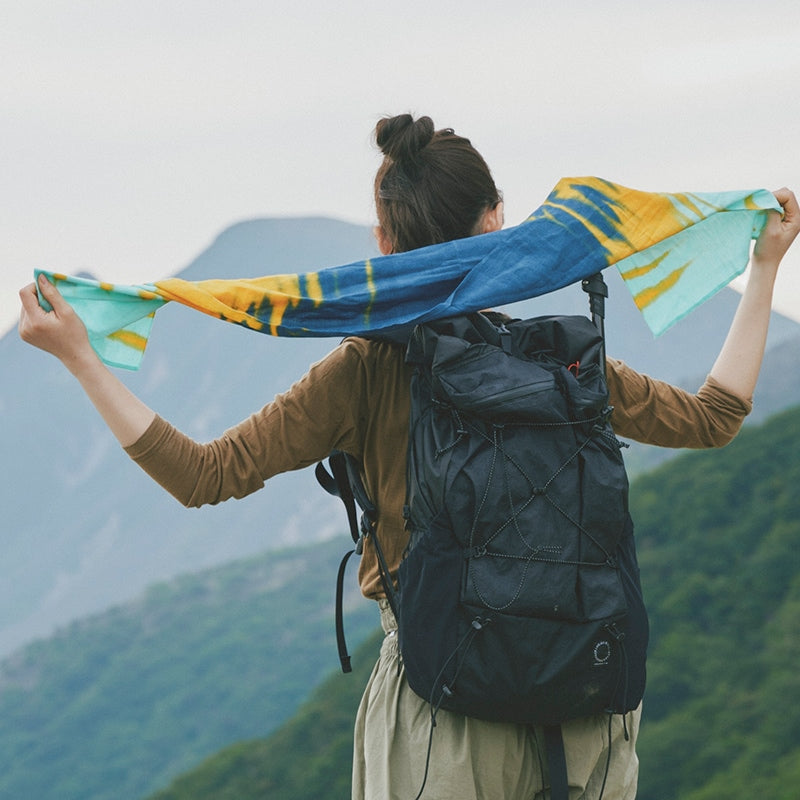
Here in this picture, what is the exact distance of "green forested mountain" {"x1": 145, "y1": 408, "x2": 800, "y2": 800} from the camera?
24.9 meters

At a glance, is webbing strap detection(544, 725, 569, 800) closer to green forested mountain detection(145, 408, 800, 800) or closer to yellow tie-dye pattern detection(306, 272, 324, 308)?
yellow tie-dye pattern detection(306, 272, 324, 308)

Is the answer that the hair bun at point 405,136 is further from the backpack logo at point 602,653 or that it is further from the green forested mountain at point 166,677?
the green forested mountain at point 166,677

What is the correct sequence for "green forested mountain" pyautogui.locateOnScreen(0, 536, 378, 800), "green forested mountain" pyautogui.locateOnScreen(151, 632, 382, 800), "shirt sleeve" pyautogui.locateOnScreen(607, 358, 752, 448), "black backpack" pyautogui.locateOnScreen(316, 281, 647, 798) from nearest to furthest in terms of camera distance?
1. "black backpack" pyautogui.locateOnScreen(316, 281, 647, 798)
2. "shirt sleeve" pyautogui.locateOnScreen(607, 358, 752, 448)
3. "green forested mountain" pyautogui.locateOnScreen(151, 632, 382, 800)
4. "green forested mountain" pyautogui.locateOnScreen(0, 536, 378, 800)

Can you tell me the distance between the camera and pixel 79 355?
1.82m

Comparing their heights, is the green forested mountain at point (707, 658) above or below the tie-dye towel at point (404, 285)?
below

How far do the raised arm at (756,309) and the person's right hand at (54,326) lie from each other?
3.64ft

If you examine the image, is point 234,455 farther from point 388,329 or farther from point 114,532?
point 114,532

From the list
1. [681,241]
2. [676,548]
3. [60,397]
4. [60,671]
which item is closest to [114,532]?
[60,397]

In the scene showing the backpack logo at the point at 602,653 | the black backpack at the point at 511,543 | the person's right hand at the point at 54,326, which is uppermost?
the person's right hand at the point at 54,326

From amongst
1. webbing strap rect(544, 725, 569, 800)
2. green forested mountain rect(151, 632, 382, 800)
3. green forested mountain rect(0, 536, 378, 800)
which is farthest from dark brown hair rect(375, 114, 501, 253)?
green forested mountain rect(0, 536, 378, 800)

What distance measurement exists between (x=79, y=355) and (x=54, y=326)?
55mm

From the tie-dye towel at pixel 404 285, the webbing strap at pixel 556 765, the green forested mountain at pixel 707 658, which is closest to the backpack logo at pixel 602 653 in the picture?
the webbing strap at pixel 556 765

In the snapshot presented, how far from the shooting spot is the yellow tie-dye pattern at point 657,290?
89.3 inches

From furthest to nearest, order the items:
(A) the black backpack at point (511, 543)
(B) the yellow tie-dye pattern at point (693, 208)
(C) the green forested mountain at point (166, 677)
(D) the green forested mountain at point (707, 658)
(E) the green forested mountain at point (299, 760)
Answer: (C) the green forested mountain at point (166, 677), (E) the green forested mountain at point (299, 760), (D) the green forested mountain at point (707, 658), (B) the yellow tie-dye pattern at point (693, 208), (A) the black backpack at point (511, 543)
